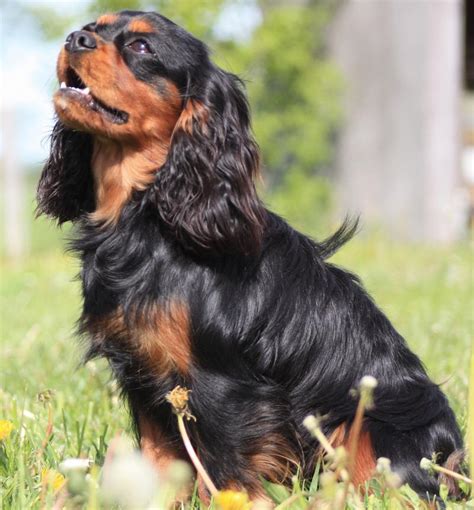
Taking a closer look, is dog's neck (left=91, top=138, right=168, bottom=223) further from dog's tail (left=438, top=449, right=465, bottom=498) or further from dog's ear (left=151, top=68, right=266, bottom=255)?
dog's tail (left=438, top=449, right=465, bottom=498)

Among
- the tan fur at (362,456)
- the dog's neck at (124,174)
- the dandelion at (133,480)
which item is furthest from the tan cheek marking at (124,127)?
the dandelion at (133,480)

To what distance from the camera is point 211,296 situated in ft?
8.90

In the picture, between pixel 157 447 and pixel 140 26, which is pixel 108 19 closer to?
pixel 140 26

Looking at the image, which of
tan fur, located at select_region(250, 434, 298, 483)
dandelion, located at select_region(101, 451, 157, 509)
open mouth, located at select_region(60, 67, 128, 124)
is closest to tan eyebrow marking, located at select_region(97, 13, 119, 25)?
open mouth, located at select_region(60, 67, 128, 124)

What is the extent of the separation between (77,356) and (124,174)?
1776mm

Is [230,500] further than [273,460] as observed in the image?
No

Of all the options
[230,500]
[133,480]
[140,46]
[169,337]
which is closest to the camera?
[133,480]

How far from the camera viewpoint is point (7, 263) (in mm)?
10547

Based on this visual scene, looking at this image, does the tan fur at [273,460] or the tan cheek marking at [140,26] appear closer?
the tan fur at [273,460]

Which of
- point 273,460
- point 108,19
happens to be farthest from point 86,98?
point 273,460

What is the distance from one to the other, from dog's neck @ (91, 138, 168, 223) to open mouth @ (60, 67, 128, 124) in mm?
158

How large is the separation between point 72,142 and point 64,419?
3.32 ft

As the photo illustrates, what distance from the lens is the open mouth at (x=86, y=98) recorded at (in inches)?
109

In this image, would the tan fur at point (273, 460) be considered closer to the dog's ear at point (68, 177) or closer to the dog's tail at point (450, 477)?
the dog's tail at point (450, 477)
